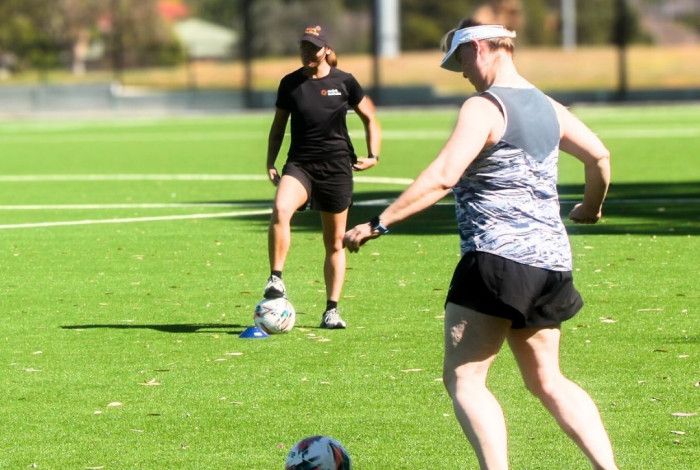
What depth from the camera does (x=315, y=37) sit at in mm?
11148

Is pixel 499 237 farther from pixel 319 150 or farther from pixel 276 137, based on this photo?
pixel 276 137

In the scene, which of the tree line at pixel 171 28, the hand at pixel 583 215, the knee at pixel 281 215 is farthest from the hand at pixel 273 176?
the tree line at pixel 171 28

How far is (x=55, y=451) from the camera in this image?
7.72m

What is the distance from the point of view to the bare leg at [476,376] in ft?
20.5

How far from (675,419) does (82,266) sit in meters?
8.01

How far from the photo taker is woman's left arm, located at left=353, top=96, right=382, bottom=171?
11727 mm

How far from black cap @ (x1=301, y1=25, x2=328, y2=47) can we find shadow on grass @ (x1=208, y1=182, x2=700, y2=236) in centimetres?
630

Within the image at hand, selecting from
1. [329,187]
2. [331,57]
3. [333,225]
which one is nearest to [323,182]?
[329,187]

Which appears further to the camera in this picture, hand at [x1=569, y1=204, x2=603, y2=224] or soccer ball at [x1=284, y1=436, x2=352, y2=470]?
hand at [x1=569, y1=204, x2=603, y2=224]

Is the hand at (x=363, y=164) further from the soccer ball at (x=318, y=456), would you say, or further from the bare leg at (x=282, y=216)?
the soccer ball at (x=318, y=456)

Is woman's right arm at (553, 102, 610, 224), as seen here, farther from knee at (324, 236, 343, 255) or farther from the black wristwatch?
knee at (324, 236, 343, 255)

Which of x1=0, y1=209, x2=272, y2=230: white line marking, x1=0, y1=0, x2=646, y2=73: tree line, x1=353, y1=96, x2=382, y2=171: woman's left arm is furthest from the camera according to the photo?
x1=0, y1=0, x2=646, y2=73: tree line

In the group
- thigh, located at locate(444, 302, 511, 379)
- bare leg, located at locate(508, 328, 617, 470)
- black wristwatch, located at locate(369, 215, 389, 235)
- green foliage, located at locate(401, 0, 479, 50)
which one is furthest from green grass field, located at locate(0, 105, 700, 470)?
green foliage, located at locate(401, 0, 479, 50)

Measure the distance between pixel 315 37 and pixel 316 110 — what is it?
1.85 feet
